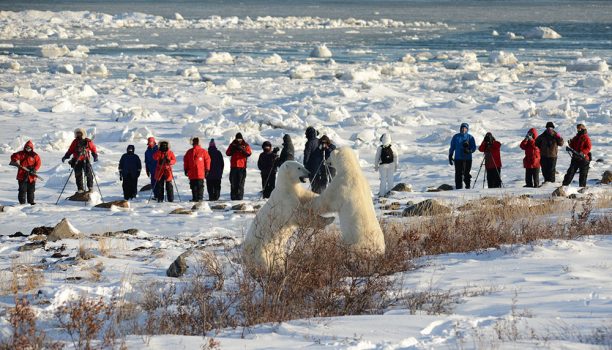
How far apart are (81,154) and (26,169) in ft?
4.46

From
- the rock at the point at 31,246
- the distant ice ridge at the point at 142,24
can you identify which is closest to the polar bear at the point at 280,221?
the rock at the point at 31,246

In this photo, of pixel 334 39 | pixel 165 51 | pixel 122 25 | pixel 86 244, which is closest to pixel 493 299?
pixel 86 244

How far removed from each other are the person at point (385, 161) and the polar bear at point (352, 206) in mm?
8005

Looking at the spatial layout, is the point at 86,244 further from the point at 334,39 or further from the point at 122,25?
the point at 122,25

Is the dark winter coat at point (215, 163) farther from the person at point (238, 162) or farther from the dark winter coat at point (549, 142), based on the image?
the dark winter coat at point (549, 142)

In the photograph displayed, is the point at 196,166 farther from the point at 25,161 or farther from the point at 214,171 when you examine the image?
the point at 25,161

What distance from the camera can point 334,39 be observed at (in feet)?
244

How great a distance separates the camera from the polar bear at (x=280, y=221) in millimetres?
7461

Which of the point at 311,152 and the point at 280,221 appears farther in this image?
the point at 311,152

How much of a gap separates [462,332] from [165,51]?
57.8m

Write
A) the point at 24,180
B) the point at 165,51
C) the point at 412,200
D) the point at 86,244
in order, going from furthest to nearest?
1. the point at 165,51
2. the point at 24,180
3. the point at 412,200
4. the point at 86,244

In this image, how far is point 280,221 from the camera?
7465mm

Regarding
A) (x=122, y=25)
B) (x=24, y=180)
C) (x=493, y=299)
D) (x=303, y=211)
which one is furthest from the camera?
(x=122, y=25)

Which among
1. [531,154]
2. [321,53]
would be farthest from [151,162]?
[321,53]
